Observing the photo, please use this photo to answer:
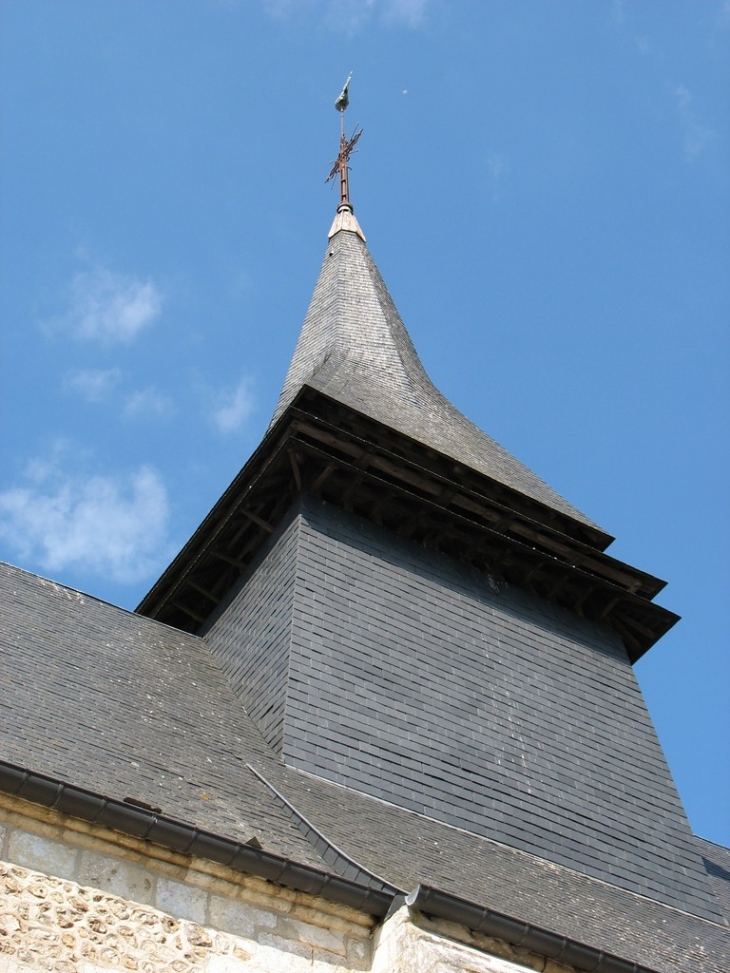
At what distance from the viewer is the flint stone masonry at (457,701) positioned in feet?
34.2

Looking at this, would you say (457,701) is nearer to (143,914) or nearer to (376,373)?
(143,914)

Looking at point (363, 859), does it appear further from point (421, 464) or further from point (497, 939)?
point (421, 464)

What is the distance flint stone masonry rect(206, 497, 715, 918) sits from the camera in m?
→ 10.4

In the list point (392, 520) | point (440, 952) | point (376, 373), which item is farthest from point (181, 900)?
point (376, 373)

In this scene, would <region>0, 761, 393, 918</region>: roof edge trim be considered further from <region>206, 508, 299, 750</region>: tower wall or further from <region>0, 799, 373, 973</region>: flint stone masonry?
<region>206, 508, 299, 750</region>: tower wall

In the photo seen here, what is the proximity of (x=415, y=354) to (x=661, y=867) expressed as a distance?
27.2 feet

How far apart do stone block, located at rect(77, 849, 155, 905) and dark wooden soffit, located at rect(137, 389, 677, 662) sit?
234 inches

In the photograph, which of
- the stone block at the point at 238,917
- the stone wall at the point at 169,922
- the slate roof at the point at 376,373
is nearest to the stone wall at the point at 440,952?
the stone wall at the point at 169,922

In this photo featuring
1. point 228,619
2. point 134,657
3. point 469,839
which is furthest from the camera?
point 228,619

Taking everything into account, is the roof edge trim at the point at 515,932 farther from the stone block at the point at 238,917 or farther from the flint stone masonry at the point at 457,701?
the flint stone masonry at the point at 457,701

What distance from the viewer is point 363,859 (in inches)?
316

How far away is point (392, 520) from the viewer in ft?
42.2

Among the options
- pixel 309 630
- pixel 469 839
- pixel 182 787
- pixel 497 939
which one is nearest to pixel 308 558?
pixel 309 630

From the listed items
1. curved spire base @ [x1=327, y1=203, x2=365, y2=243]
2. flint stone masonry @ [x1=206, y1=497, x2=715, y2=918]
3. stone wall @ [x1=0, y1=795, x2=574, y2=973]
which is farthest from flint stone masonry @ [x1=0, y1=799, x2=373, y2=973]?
curved spire base @ [x1=327, y1=203, x2=365, y2=243]
